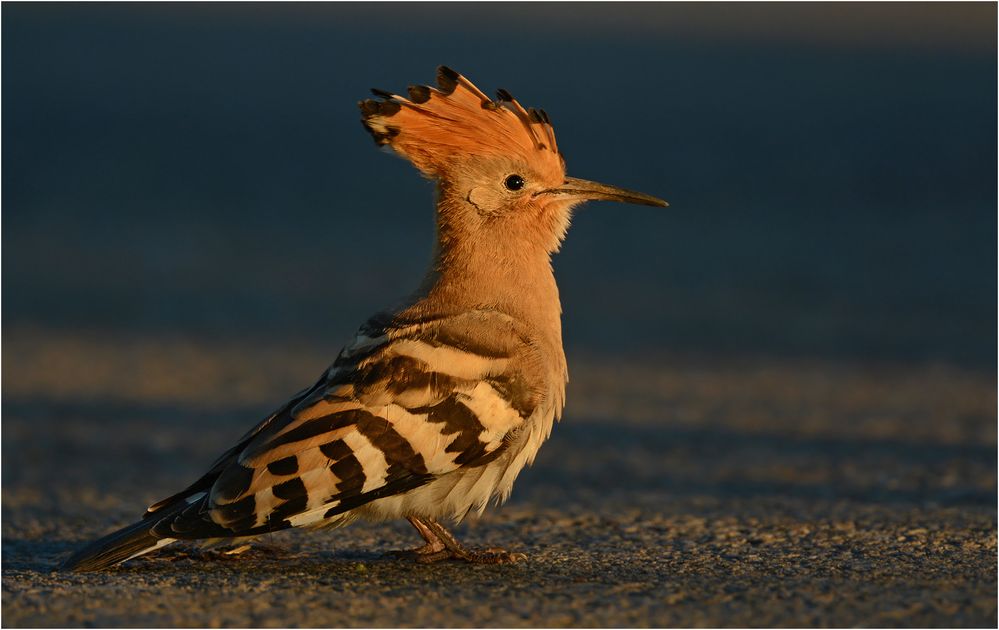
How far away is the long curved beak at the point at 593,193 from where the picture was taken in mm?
5320

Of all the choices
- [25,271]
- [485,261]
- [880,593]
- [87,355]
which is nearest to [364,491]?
[485,261]

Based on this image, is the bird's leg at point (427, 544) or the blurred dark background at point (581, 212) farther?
the blurred dark background at point (581, 212)

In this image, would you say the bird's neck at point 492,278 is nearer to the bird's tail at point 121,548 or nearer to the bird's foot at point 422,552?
the bird's foot at point 422,552

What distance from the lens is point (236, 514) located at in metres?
4.46

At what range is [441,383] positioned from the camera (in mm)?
4664

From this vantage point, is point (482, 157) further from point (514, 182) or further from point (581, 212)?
point (581, 212)

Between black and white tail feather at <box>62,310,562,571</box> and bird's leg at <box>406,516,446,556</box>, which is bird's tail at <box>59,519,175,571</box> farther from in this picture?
bird's leg at <box>406,516,446,556</box>

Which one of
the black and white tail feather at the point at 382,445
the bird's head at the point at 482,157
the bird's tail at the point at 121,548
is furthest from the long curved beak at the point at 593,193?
the bird's tail at the point at 121,548

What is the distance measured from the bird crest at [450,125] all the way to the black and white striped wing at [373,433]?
0.67 metres

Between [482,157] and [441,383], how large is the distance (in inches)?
36.6

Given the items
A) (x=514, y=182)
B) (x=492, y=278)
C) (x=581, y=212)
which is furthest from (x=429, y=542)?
(x=581, y=212)

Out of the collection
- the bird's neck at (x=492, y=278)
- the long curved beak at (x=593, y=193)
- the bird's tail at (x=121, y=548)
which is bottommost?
the bird's tail at (x=121, y=548)

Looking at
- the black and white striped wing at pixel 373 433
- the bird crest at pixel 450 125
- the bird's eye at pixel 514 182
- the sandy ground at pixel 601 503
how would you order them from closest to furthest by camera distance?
the sandy ground at pixel 601 503 < the black and white striped wing at pixel 373 433 < the bird crest at pixel 450 125 < the bird's eye at pixel 514 182

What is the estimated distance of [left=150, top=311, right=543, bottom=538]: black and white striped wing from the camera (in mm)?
4469
